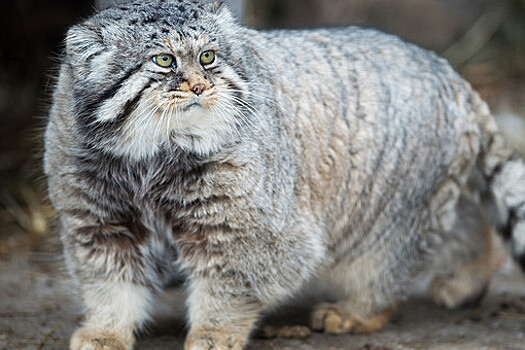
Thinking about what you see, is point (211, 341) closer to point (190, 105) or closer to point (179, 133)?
point (179, 133)

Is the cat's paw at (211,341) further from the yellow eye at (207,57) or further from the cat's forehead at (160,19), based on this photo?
the cat's forehead at (160,19)

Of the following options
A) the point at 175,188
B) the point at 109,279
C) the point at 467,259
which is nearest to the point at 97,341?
the point at 109,279

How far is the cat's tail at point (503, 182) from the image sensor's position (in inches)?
181

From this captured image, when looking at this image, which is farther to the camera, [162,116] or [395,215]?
[395,215]

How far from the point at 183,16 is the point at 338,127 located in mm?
1306

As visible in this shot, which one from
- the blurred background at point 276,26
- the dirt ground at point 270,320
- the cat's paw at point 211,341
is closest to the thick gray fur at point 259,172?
the cat's paw at point 211,341

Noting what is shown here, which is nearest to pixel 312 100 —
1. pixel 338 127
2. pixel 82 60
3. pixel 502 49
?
pixel 338 127

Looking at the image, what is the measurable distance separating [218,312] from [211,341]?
0.49 feet

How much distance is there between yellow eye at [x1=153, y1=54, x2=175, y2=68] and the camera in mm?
3242

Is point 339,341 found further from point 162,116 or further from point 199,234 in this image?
point 162,116

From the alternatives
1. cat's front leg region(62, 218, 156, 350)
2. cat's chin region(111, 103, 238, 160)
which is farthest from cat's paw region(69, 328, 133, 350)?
cat's chin region(111, 103, 238, 160)

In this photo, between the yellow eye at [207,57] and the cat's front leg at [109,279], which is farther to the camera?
the cat's front leg at [109,279]

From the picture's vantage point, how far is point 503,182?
15.4 ft

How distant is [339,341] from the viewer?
4.37m
